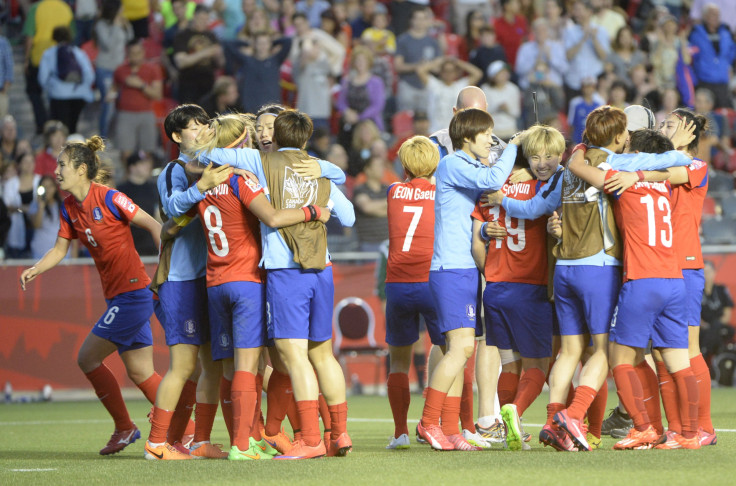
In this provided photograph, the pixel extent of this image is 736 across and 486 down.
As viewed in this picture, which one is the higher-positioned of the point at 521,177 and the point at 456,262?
the point at 521,177

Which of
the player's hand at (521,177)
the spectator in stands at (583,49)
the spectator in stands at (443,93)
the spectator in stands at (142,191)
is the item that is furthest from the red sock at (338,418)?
the spectator in stands at (583,49)

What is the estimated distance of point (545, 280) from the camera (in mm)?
7402

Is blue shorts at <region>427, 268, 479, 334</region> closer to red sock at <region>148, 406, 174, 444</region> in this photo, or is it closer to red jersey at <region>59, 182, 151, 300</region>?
red sock at <region>148, 406, 174, 444</region>

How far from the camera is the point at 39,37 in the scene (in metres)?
16.5

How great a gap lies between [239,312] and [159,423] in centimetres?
93

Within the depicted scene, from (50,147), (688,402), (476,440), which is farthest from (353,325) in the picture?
(688,402)

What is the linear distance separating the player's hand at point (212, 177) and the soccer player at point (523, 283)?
171cm

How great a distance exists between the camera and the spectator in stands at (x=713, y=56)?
18.3 meters

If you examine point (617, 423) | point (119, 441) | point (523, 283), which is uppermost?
point (523, 283)

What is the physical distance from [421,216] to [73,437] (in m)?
3.71

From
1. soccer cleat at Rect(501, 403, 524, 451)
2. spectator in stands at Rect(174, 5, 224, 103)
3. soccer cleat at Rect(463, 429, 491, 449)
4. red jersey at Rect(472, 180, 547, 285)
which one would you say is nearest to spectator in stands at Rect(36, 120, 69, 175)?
spectator in stands at Rect(174, 5, 224, 103)

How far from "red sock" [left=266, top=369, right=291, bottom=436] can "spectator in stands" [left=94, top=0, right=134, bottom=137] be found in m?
9.81

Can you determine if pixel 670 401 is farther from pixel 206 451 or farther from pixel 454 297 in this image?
pixel 206 451

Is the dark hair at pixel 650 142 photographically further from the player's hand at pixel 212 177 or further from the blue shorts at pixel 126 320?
the blue shorts at pixel 126 320
